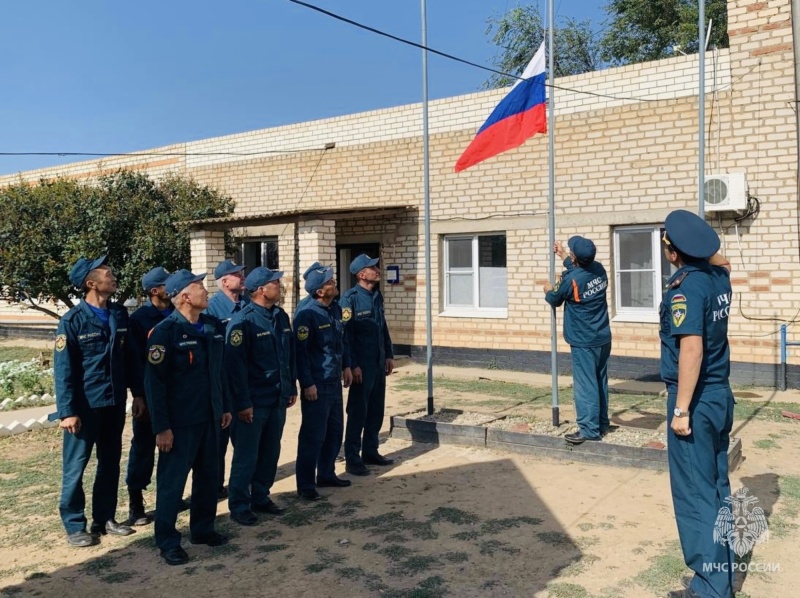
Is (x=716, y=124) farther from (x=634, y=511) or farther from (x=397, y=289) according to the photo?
(x=634, y=511)

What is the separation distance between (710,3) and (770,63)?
1560cm

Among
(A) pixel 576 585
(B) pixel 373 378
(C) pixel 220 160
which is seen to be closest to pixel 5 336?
(C) pixel 220 160

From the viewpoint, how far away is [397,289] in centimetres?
1327

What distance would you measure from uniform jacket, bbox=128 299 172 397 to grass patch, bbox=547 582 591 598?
3074 millimetres

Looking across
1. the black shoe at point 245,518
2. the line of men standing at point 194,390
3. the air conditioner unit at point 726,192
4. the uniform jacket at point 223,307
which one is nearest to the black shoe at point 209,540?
the line of men standing at point 194,390

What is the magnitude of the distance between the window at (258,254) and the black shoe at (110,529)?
10159 millimetres

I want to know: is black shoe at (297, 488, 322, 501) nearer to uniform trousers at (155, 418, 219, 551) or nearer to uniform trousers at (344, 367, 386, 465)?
uniform trousers at (344, 367, 386, 465)

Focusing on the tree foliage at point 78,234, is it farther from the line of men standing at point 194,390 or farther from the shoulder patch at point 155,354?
the shoulder patch at point 155,354

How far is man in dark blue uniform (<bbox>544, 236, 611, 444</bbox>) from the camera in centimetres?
650

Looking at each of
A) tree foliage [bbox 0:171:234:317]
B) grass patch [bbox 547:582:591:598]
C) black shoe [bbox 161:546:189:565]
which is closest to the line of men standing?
black shoe [bbox 161:546:189:565]

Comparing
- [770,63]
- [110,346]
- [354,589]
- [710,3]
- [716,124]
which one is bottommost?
[354,589]

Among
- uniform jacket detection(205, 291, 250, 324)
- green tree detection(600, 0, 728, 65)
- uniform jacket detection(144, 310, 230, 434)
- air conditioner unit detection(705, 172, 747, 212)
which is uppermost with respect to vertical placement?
green tree detection(600, 0, 728, 65)

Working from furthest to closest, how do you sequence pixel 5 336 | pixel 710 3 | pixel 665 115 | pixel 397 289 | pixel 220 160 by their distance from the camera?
pixel 710 3
pixel 5 336
pixel 220 160
pixel 397 289
pixel 665 115

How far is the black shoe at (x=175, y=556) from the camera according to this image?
441 centimetres
